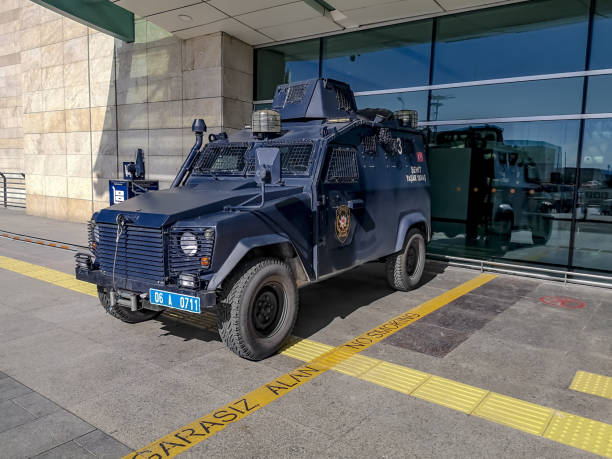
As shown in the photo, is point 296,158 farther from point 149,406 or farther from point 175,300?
point 149,406

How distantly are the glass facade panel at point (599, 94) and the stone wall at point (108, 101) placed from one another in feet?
23.6

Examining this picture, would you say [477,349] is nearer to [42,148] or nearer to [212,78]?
[212,78]

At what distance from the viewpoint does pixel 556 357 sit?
15.9ft

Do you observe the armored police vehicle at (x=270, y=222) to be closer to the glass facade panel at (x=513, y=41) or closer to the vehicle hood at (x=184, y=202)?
the vehicle hood at (x=184, y=202)

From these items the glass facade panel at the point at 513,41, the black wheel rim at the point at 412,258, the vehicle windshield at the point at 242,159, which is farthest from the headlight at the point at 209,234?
the glass facade panel at the point at 513,41

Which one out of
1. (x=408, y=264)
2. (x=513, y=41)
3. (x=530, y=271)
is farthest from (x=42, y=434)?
(x=513, y=41)

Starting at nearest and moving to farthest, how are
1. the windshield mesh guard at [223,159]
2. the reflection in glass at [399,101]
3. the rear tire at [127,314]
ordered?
the rear tire at [127,314], the windshield mesh guard at [223,159], the reflection in glass at [399,101]

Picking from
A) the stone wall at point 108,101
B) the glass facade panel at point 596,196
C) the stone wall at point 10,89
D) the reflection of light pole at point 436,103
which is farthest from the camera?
the stone wall at point 10,89

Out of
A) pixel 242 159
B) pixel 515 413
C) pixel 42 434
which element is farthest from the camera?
pixel 242 159

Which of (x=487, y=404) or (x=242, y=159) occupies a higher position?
(x=242, y=159)

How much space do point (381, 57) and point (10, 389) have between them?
359 inches

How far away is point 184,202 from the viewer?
4.81 meters

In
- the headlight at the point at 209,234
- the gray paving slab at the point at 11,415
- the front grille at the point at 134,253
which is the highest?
the headlight at the point at 209,234

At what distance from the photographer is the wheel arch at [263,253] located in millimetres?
4184
